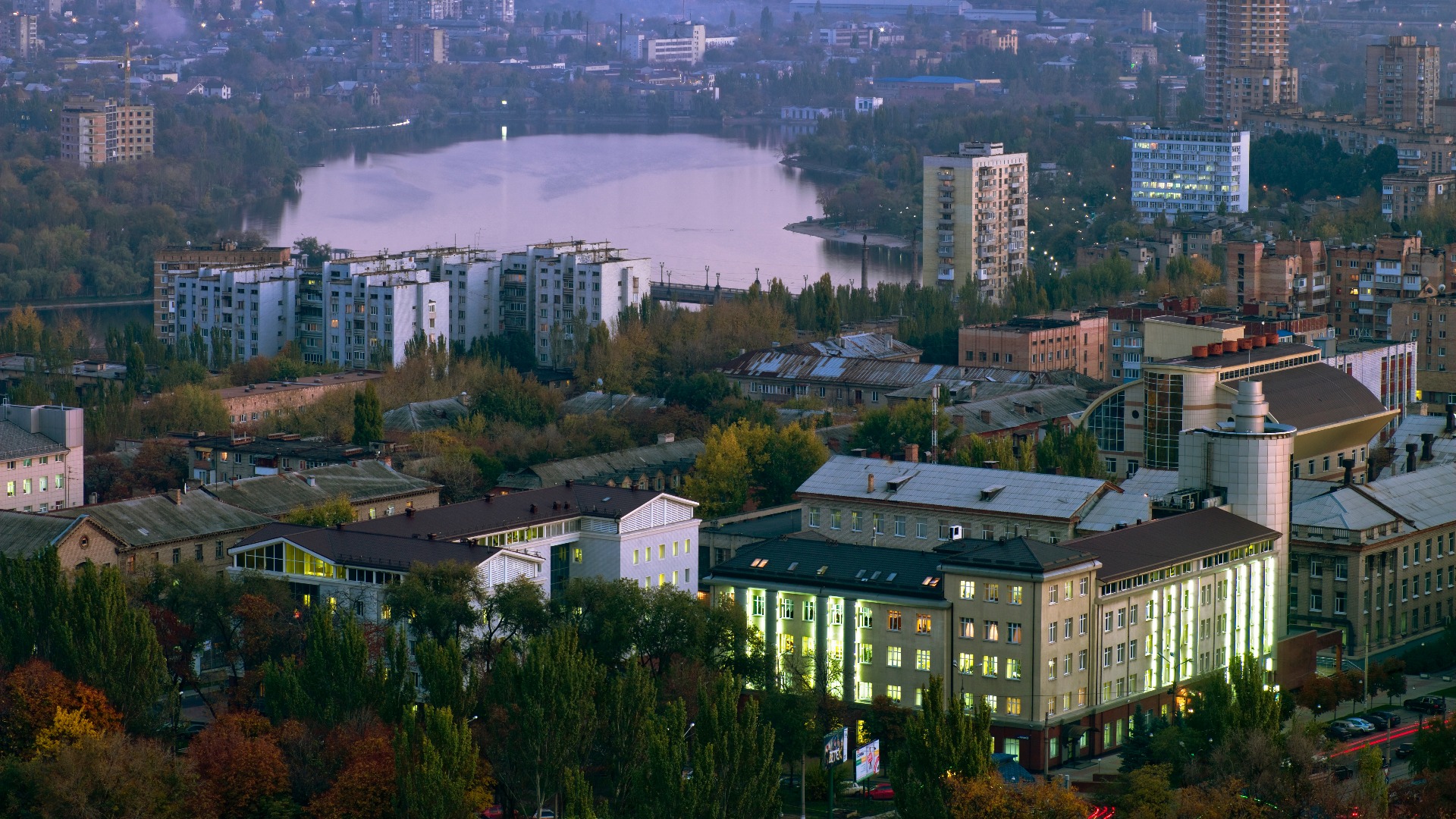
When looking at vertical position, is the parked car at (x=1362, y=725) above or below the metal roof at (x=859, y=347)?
below

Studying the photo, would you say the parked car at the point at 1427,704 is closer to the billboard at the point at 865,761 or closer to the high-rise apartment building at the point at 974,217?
the billboard at the point at 865,761

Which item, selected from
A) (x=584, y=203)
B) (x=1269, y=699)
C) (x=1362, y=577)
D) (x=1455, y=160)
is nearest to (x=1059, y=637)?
(x=1269, y=699)

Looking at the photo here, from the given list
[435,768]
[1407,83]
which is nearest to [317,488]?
[435,768]

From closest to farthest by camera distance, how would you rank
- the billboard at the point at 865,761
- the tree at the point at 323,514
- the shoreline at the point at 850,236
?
1. the billboard at the point at 865,761
2. the tree at the point at 323,514
3. the shoreline at the point at 850,236

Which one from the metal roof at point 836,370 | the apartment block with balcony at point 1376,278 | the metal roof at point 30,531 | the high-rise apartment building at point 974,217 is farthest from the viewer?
the high-rise apartment building at point 974,217

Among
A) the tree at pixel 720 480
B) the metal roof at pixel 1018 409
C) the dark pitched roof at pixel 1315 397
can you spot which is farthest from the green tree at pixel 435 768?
the metal roof at pixel 1018 409

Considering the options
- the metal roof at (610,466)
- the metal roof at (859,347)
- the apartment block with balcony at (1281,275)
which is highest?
the apartment block with balcony at (1281,275)
